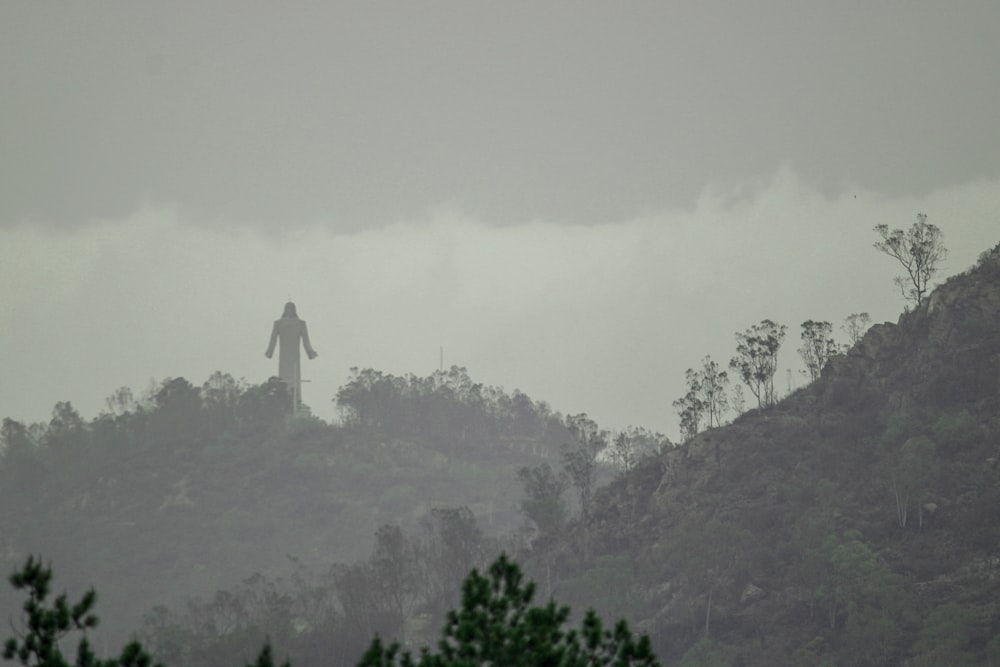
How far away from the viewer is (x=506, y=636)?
28.0 m

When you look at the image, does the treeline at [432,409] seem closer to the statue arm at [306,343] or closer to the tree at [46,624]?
the statue arm at [306,343]

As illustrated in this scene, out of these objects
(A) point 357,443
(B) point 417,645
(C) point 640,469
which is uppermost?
(A) point 357,443

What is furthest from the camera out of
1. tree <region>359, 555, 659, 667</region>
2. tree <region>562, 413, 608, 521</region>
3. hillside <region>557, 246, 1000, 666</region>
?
tree <region>562, 413, 608, 521</region>

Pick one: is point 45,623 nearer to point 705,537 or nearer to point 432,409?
point 705,537

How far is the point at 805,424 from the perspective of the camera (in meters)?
82.4

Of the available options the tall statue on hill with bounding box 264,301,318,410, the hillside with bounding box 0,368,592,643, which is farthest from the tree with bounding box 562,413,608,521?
the tall statue on hill with bounding box 264,301,318,410

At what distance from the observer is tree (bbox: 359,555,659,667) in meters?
27.5

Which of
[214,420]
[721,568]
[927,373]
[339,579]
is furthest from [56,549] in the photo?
[927,373]

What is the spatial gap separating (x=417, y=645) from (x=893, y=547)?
99.4 feet

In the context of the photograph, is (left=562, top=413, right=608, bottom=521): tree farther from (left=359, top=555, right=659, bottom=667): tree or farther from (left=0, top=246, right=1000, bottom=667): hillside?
(left=359, top=555, right=659, bottom=667): tree

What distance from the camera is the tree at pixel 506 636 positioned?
2753 cm

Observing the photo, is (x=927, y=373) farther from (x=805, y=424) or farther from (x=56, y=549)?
(x=56, y=549)

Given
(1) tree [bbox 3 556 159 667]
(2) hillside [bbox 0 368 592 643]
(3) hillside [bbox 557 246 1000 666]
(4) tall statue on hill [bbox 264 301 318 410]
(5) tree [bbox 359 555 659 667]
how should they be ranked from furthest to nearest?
(4) tall statue on hill [bbox 264 301 318 410] < (2) hillside [bbox 0 368 592 643] < (3) hillside [bbox 557 246 1000 666] < (5) tree [bbox 359 555 659 667] < (1) tree [bbox 3 556 159 667]

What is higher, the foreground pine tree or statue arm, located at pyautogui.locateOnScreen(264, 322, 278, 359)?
statue arm, located at pyautogui.locateOnScreen(264, 322, 278, 359)
